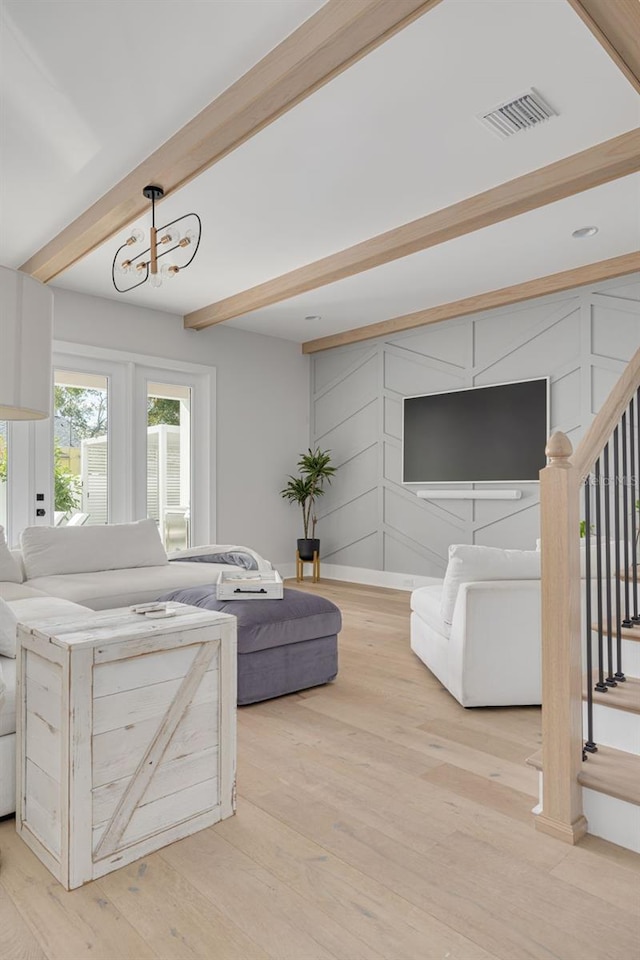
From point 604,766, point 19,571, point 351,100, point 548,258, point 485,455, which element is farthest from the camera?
point 485,455

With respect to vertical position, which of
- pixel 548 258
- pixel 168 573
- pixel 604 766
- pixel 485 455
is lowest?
pixel 604 766

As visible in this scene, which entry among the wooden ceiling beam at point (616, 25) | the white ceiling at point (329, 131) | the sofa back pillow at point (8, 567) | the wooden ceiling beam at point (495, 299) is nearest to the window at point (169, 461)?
the white ceiling at point (329, 131)

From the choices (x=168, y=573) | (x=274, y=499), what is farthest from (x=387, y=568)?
(x=168, y=573)

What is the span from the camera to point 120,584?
3.82 m

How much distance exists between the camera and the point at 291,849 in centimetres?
179

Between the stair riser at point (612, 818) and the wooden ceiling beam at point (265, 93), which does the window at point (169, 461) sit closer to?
the wooden ceiling beam at point (265, 93)

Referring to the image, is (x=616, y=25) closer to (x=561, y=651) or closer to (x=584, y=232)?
(x=584, y=232)

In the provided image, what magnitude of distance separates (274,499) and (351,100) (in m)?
4.68

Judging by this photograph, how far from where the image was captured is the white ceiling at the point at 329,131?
2.32m

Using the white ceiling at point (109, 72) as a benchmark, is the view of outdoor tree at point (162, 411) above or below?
below

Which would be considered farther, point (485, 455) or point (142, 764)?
point (485, 455)

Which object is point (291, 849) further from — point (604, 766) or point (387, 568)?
point (387, 568)

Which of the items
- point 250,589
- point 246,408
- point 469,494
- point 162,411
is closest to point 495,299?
point 469,494

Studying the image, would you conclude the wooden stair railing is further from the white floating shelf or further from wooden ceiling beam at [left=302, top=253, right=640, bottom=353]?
the white floating shelf
